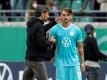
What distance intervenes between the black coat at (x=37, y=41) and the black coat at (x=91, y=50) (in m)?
1.71

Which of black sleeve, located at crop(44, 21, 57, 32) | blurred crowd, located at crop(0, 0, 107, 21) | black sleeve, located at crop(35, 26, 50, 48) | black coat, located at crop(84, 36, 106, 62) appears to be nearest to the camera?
black sleeve, located at crop(35, 26, 50, 48)

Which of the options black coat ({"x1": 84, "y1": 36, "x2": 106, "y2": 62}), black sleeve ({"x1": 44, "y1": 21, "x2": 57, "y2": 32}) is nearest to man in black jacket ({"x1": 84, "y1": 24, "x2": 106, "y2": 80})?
black coat ({"x1": 84, "y1": 36, "x2": 106, "y2": 62})

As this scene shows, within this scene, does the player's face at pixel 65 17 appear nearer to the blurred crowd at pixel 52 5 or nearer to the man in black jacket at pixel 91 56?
the man in black jacket at pixel 91 56

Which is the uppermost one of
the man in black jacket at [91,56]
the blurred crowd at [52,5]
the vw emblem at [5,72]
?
the blurred crowd at [52,5]

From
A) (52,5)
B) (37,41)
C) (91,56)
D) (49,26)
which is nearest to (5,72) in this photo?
(91,56)

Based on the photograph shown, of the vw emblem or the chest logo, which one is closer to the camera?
the chest logo

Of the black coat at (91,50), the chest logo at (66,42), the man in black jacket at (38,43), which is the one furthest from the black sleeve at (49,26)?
the black coat at (91,50)

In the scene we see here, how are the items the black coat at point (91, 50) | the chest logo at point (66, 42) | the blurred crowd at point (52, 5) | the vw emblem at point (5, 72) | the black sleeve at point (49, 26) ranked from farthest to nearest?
the blurred crowd at point (52, 5) → the vw emblem at point (5, 72) → the black coat at point (91, 50) → the black sleeve at point (49, 26) → the chest logo at point (66, 42)

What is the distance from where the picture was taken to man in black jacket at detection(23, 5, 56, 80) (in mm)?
12875

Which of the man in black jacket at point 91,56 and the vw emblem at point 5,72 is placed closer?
the man in black jacket at point 91,56

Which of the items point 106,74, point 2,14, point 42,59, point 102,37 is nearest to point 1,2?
point 2,14

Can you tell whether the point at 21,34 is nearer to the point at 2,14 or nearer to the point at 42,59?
the point at 2,14

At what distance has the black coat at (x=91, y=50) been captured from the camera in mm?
14680

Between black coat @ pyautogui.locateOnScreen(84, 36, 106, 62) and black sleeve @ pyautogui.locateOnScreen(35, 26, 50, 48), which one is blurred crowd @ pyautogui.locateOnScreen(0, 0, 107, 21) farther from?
black sleeve @ pyautogui.locateOnScreen(35, 26, 50, 48)
